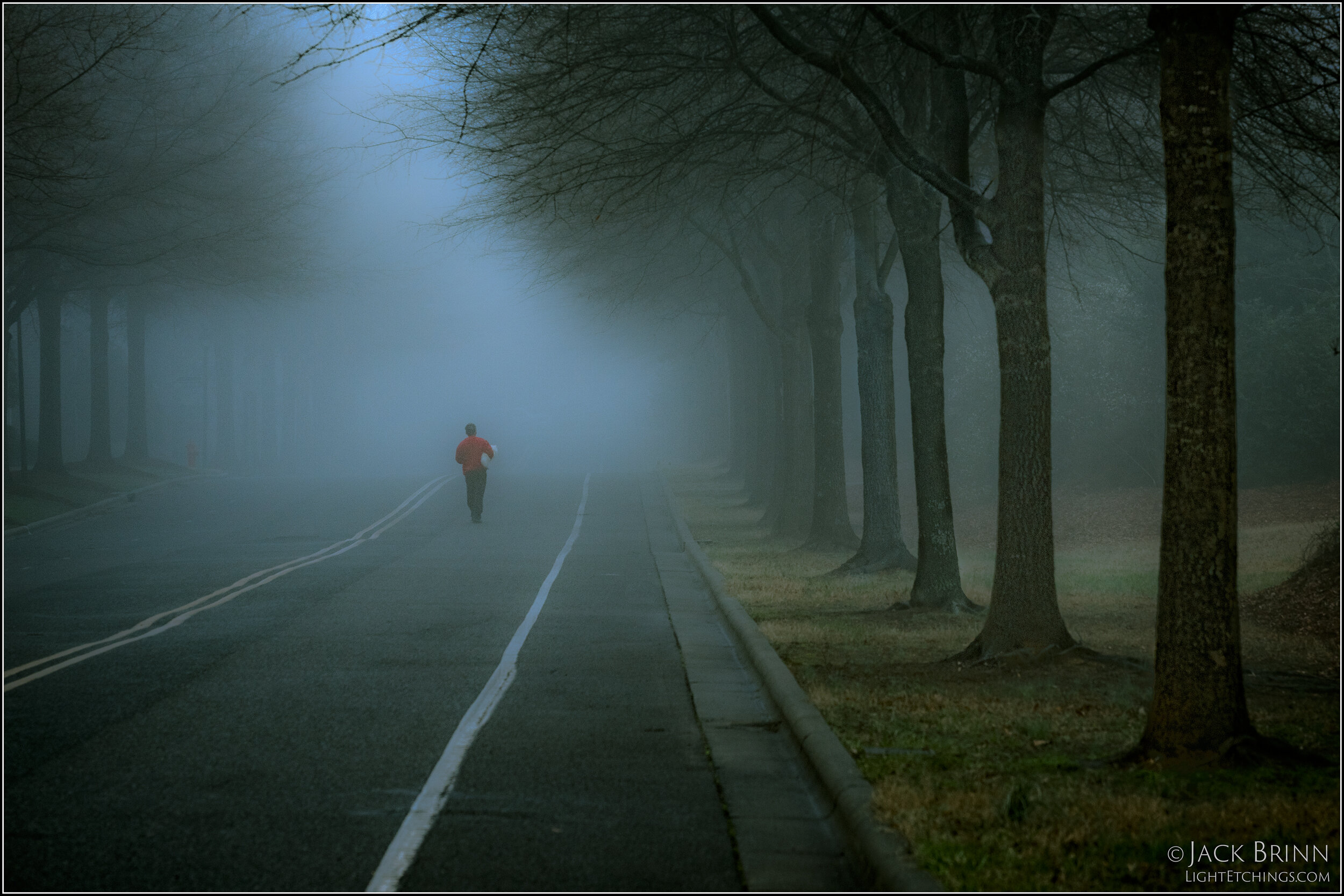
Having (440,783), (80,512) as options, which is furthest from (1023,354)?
(80,512)

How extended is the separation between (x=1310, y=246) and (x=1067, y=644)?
17.8 m

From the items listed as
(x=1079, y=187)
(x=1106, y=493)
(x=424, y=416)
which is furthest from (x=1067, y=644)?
(x=424, y=416)

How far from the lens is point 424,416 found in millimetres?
108688

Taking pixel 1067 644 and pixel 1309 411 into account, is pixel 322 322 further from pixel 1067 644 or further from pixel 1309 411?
pixel 1067 644

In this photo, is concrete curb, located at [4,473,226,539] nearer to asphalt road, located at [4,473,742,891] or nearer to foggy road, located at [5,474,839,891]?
asphalt road, located at [4,473,742,891]

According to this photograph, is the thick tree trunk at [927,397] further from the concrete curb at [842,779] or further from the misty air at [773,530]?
the concrete curb at [842,779]

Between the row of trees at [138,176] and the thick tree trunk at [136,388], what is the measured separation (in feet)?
0.21

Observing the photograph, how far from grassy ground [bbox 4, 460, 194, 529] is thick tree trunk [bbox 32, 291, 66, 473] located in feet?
1.62

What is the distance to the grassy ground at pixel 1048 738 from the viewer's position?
16.5ft

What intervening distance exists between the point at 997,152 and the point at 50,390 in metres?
29.3

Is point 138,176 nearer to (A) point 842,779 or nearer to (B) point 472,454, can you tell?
(B) point 472,454

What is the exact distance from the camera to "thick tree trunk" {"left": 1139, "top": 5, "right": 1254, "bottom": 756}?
20.9 feet

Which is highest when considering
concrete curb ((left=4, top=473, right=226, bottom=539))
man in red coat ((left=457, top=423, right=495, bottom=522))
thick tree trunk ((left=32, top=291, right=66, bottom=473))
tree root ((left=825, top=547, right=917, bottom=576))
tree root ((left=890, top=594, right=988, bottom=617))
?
thick tree trunk ((left=32, top=291, right=66, bottom=473))

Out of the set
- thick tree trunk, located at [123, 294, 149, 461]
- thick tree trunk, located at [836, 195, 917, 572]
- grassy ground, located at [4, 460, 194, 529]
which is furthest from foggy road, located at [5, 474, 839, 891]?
thick tree trunk, located at [123, 294, 149, 461]
